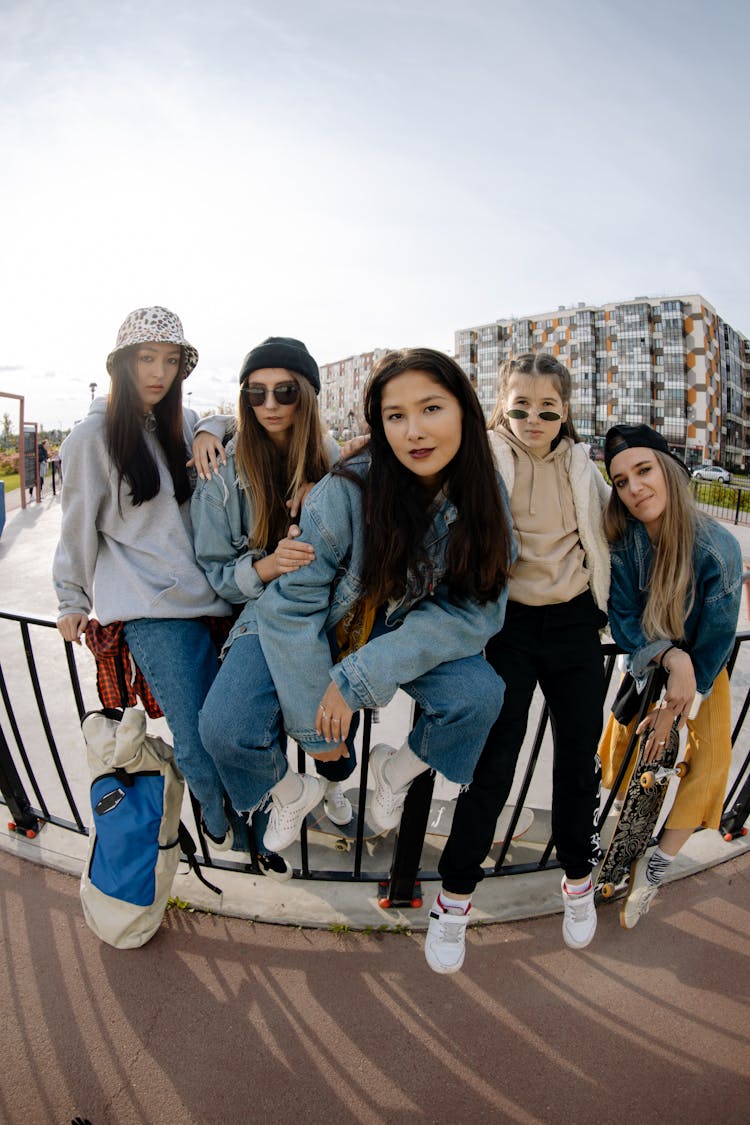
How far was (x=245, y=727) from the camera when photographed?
173 cm

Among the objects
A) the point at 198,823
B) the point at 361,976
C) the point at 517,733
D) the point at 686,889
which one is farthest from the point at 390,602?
the point at 686,889

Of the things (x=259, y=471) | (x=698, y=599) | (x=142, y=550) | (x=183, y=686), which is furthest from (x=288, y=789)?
(x=698, y=599)

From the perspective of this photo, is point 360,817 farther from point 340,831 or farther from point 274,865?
point 340,831

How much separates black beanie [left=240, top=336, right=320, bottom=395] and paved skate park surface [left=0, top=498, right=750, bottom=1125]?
209 cm

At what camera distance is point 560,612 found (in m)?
2.04

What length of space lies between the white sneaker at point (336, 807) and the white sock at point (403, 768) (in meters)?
0.93

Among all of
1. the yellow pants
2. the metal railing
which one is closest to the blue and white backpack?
the yellow pants

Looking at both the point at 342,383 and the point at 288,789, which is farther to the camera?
the point at 342,383

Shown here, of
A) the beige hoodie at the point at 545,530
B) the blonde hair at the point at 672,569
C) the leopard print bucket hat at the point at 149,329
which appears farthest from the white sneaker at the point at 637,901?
the leopard print bucket hat at the point at 149,329

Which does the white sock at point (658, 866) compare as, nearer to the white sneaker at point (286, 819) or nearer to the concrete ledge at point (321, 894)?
the concrete ledge at point (321, 894)

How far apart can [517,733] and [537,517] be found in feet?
2.60

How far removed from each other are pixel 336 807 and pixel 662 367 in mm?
73382

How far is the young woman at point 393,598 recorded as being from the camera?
1.73 metres

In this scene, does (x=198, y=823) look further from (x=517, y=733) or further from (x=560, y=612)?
(x=560, y=612)
